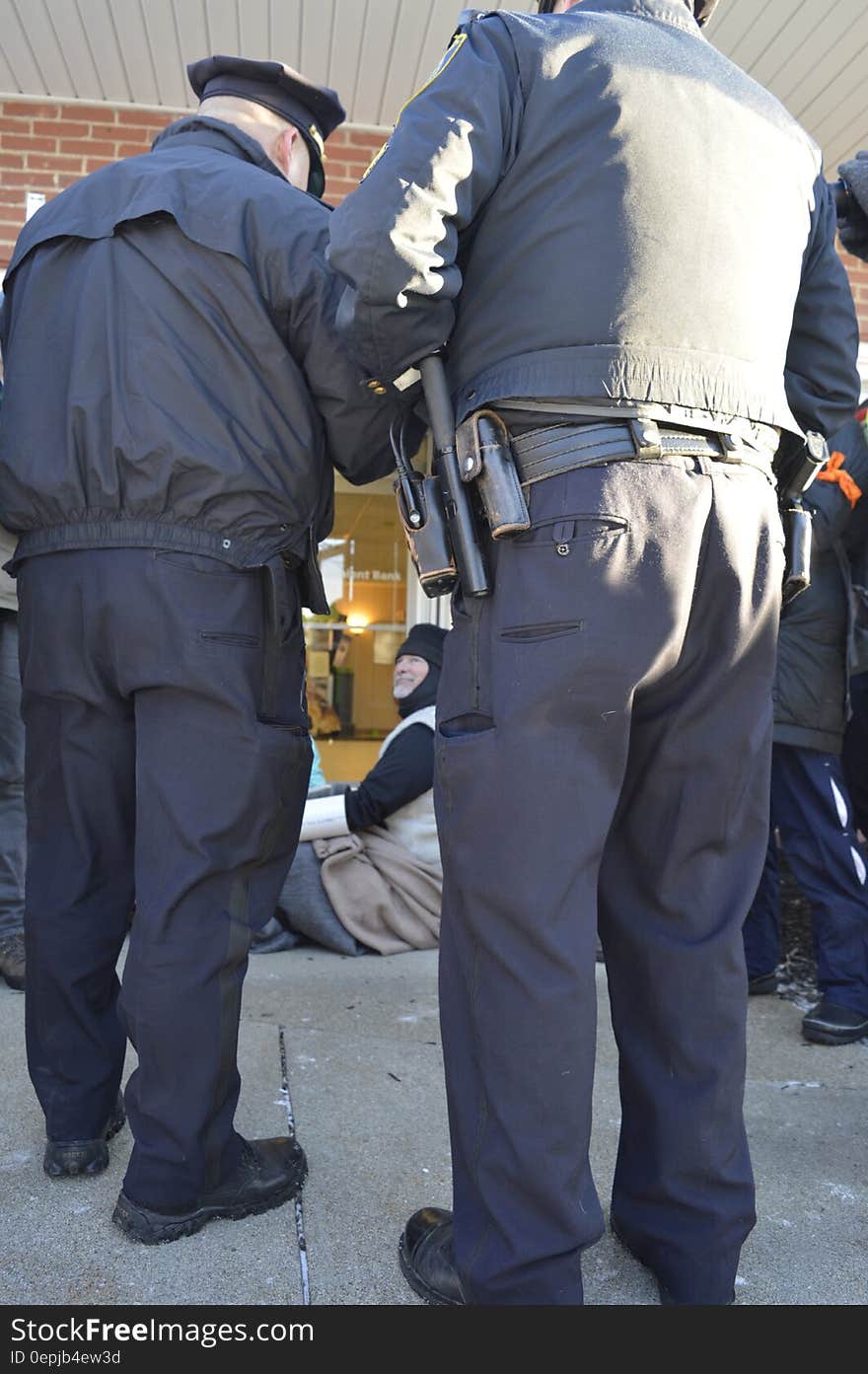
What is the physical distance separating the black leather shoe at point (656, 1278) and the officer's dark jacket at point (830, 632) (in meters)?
1.76

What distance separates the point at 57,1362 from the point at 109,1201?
475 mm

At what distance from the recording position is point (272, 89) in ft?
7.26

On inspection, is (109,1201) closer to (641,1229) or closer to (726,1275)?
(641,1229)

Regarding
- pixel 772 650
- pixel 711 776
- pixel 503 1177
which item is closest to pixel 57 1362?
pixel 503 1177

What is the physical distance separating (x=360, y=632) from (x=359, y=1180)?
15.7 ft

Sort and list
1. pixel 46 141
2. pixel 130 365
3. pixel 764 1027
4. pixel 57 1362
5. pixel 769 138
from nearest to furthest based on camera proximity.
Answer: pixel 57 1362, pixel 769 138, pixel 130 365, pixel 764 1027, pixel 46 141

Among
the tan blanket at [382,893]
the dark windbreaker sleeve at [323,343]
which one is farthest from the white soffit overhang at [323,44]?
the tan blanket at [382,893]

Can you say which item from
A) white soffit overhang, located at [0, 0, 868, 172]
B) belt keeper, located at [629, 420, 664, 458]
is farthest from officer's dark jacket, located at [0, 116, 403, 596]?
white soffit overhang, located at [0, 0, 868, 172]

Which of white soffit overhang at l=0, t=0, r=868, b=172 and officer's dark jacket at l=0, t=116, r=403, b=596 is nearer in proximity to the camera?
officer's dark jacket at l=0, t=116, r=403, b=596

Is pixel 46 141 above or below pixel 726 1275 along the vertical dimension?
above

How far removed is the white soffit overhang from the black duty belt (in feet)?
11.2

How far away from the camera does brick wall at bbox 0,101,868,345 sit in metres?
4.75

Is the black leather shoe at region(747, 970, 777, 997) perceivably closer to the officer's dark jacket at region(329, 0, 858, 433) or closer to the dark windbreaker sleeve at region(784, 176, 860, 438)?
the dark windbreaker sleeve at region(784, 176, 860, 438)

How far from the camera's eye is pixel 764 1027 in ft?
10.5
